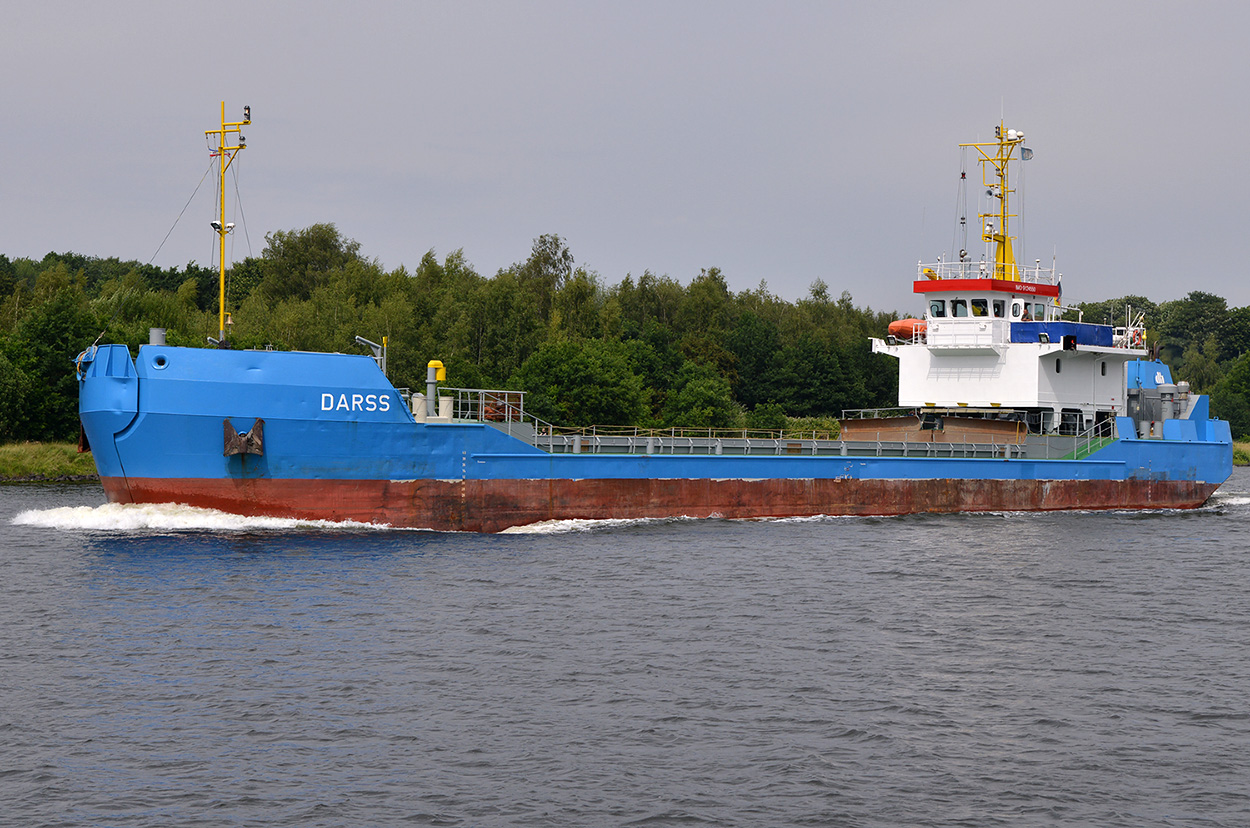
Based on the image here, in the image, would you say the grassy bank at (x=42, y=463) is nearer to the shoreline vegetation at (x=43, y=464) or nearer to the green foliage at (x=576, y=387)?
the shoreline vegetation at (x=43, y=464)

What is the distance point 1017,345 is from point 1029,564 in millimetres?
14334

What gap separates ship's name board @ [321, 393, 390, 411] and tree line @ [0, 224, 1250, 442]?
16.3 m

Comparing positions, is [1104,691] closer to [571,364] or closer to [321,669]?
[321,669]

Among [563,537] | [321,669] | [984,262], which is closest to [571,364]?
[984,262]

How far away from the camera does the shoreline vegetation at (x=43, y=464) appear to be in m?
52.8

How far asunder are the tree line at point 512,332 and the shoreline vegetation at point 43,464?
1.94 m

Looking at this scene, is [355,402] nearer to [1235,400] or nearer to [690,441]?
[690,441]

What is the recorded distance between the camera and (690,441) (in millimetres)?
33719

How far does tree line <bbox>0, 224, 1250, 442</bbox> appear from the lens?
200 ft

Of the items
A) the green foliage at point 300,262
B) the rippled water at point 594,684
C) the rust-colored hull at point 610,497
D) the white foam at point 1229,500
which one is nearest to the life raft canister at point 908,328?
the rust-colored hull at point 610,497

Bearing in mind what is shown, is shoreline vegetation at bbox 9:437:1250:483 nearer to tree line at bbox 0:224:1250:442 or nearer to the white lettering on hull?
tree line at bbox 0:224:1250:442

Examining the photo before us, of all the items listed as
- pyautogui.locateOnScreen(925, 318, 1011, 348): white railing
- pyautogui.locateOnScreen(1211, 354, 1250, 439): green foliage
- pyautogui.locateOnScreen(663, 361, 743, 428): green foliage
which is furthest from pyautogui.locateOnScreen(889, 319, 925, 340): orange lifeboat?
pyautogui.locateOnScreen(1211, 354, 1250, 439): green foliage

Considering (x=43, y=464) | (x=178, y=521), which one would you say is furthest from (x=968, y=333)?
(x=43, y=464)

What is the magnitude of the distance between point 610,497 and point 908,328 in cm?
1515
